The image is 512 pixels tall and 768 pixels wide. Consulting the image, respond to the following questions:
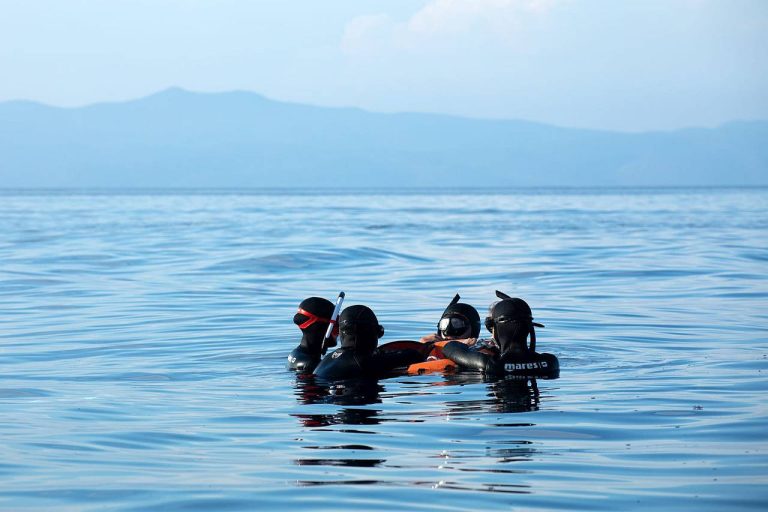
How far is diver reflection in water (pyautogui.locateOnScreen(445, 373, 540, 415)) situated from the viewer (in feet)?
34.3

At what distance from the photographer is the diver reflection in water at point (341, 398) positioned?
10.1 m

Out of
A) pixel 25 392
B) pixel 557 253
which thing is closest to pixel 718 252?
pixel 557 253

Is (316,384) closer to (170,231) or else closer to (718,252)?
(718,252)

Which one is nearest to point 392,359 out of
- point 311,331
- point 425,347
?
point 425,347

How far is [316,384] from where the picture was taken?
12102 millimetres

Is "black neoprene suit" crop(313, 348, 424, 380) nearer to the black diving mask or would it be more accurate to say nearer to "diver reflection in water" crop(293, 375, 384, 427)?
"diver reflection in water" crop(293, 375, 384, 427)

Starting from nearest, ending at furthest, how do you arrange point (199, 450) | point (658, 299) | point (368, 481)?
point (368, 481) < point (199, 450) < point (658, 299)

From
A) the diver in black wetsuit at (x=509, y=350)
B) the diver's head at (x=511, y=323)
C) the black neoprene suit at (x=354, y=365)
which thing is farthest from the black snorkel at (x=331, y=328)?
the diver's head at (x=511, y=323)

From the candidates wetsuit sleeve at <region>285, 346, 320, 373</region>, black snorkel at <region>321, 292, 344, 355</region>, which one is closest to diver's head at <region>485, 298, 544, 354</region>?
black snorkel at <region>321, 292, 344, 355</region>

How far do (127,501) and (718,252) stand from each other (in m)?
28.8

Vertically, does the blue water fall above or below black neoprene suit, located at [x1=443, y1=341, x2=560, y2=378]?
below

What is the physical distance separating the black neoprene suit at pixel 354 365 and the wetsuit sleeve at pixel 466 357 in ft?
2.06

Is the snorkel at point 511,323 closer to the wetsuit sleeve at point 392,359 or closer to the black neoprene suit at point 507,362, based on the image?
the black neoprene suit at point 507,362

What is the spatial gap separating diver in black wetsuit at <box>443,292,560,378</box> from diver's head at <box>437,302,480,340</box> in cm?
71
